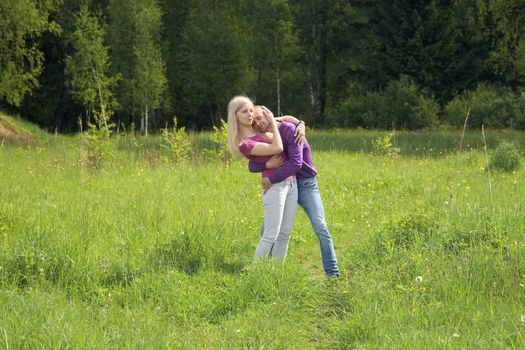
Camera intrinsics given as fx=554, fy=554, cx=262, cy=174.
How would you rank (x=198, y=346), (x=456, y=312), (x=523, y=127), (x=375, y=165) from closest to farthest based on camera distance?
1. (x=198, y=346)
2. (x=456, y=312)
3. (x=375, y=165)
4. (x=523, y=127)

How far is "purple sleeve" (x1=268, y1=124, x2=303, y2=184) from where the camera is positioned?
5000 millimetres

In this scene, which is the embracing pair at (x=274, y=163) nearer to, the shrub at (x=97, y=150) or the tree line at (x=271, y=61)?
the shrub at (x=97, y=150)

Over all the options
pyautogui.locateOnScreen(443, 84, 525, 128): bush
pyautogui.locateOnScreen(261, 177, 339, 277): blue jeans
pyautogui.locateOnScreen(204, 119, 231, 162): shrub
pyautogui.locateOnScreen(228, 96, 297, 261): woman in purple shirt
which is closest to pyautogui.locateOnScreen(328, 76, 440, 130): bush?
pyautogui.locateOnScreen(443, 84, 525, 128): bush

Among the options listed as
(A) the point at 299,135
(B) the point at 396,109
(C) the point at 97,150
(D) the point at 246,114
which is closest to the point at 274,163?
(A) the point at 299,135

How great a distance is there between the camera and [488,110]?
77.9ft

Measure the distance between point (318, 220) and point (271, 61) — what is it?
3073 centimetres

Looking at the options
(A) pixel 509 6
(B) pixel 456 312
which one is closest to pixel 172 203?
(B) pixel 456 312

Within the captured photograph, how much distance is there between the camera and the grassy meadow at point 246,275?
12.6 ft

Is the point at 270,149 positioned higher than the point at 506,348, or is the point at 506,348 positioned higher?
the point at 270,149

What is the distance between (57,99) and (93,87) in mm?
8603

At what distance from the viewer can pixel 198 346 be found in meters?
3.77

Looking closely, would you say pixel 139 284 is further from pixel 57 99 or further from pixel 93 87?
pixel 57 99

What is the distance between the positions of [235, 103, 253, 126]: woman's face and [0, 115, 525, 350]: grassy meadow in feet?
4.26

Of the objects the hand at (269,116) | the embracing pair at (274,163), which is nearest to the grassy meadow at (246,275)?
the embracing pair at (274,163)
